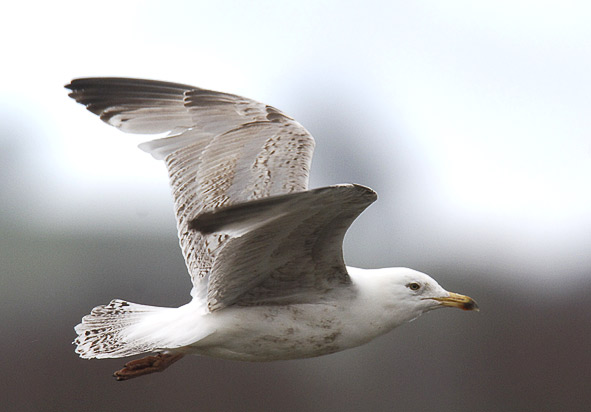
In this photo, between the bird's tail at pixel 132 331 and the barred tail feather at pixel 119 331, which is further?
the barred tail feather at pixel 119 331

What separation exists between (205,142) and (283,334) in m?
1.24

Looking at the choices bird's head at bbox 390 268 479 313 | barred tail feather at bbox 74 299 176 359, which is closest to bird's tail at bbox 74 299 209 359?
barred tail feather at bbox 74 299 176 359

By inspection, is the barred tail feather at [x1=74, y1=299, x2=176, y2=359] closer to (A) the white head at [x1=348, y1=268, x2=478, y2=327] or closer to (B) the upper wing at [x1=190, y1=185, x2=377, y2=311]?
(B) the upper wing at [x1=190, y1=185, x2=377, y2=311]

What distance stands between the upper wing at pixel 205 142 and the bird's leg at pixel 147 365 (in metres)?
0.45

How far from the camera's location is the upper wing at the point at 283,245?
478 centimetres

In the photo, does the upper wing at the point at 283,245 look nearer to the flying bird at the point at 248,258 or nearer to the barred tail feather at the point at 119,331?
the flying bird at the point at 248,258

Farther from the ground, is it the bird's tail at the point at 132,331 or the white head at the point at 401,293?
the white head at the point at 401,293

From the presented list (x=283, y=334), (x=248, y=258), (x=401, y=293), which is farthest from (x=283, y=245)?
(x=401, y=293)

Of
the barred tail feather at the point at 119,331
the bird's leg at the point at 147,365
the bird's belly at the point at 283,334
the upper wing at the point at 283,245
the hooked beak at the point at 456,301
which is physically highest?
the upper wing at the point at 283,245

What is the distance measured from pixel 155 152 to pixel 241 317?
119 cm

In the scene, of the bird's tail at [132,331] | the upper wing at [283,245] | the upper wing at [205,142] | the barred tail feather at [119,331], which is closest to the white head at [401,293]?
the upper wing at [283,245]

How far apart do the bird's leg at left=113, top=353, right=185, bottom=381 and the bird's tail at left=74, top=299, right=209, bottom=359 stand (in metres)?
0.18

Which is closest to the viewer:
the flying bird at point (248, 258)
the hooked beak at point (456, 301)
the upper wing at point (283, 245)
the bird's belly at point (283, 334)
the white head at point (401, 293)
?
the upper wing at point (283, 245)

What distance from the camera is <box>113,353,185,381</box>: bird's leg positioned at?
6.07m
